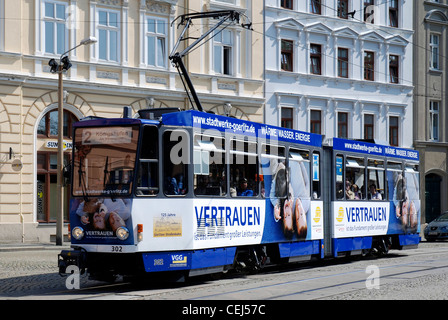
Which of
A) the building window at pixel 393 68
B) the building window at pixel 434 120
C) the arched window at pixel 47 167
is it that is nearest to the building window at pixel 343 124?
the building window at pixel 393 68

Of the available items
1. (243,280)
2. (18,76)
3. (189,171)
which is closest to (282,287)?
(243,280)

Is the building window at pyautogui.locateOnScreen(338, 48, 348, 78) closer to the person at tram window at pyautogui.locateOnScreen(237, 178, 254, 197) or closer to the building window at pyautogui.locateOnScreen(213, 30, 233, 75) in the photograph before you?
the building window at pyautogui.locateOnScreen(213, 30, 233, 75)

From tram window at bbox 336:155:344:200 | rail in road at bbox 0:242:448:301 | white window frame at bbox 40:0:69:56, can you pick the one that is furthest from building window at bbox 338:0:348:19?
rail in road at bbox 0:242:448:301

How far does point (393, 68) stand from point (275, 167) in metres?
27.2

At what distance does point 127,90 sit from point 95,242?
18497 millimetres

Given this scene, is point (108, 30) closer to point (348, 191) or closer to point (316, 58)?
point (316, 58)

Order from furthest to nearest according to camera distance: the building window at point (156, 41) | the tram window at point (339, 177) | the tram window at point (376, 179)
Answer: the building window at point (156, 41)
the tram window at point (376, 179)
the tram window at point (339, 177)

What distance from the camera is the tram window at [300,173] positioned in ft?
Result: 57.7

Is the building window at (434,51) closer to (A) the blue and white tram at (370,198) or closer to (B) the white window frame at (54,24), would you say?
(A) the blue and white tram at (370,198)

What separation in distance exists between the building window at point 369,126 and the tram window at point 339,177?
21142mm

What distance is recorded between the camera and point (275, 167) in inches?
663

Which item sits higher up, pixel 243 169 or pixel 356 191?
pixel 243 169

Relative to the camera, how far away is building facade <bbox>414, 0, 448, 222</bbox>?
42875mm

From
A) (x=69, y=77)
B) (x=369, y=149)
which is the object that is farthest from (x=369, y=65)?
(x=369, y=149)
